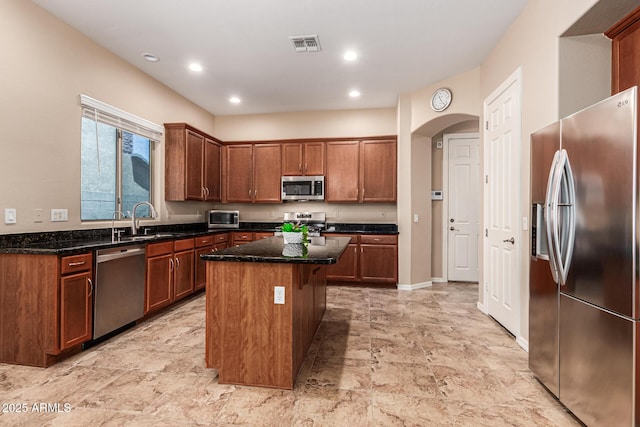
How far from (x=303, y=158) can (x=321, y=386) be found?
3898 millimetres

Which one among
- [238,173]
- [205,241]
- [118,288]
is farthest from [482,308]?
[238,173]

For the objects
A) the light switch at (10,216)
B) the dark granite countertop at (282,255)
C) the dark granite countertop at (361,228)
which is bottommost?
the dark granite countertop at (282,255)

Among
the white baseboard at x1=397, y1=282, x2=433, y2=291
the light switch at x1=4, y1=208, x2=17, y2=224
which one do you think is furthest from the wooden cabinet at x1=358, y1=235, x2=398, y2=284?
the light switch at x1=4, y1=208, x2=17, y2=224

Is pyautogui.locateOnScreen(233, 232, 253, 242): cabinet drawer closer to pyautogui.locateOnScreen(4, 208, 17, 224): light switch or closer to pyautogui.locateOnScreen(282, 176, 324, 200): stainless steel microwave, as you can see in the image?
pyautogui.locateOnScreen(282, 176, 324, 200): stainless steel microwave

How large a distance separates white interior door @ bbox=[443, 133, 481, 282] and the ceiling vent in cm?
292

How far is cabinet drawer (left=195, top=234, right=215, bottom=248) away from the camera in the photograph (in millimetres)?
4277

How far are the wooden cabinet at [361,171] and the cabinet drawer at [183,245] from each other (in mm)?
2295

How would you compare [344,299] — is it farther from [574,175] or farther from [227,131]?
[227,131]

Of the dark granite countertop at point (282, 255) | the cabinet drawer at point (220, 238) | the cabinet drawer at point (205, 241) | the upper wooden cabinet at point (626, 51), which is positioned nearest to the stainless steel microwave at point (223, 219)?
the cabinet drawer at point (220, 238)

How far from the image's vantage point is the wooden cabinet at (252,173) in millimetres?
5477

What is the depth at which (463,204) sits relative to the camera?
5.22 m

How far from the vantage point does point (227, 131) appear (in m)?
5.93

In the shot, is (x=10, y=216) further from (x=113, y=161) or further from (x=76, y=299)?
(x=113, y=161)

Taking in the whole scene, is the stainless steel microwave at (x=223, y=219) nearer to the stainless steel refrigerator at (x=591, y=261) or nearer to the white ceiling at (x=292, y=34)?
the white ceiling at (x=292, y=34)
